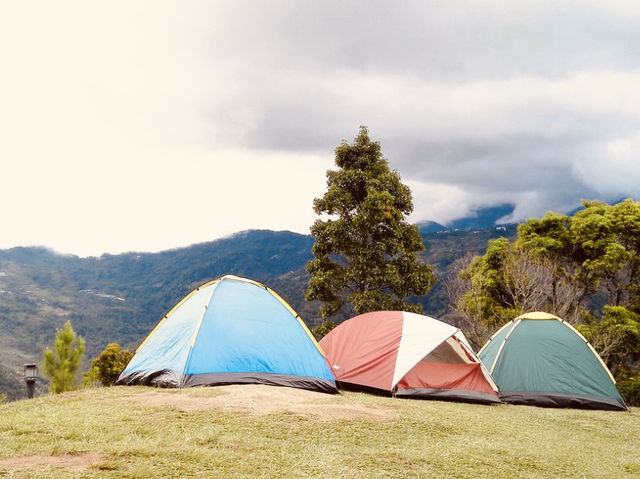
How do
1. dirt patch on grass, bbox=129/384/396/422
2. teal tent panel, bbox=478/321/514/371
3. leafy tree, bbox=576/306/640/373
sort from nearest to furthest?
dirt patch on grass, bbox=129/384/396/422 → teal tent panel, bbox=478/321/514/371 → leafy tree, bbox=576/306/640/373

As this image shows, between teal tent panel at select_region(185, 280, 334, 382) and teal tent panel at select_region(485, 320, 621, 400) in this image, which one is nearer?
teal tent panel at select_region(185, 280, 334, 382)

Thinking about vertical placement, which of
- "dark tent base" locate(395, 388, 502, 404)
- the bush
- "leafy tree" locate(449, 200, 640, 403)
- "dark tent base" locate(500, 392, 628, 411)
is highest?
"leafy tree" locate(449, 200, 640, 403)

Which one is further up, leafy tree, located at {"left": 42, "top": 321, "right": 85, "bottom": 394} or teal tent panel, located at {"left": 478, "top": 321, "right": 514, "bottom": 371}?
teal tent panel, located at {"left": 478, "top": 321, "right": 514, "bottom": 371}

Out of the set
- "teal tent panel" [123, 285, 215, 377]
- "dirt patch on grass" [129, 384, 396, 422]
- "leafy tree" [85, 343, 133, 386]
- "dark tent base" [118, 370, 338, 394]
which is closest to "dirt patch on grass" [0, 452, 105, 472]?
"dirt patch on grass" [129, 384, 396, 422]

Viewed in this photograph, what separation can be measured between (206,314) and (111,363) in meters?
29.8

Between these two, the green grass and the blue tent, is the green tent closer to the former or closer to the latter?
the green grass

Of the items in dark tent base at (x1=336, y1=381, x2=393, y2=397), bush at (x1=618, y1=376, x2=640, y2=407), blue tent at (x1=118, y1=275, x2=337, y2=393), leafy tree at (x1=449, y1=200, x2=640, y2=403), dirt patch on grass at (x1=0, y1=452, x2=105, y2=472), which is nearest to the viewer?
dirt patch on grass at (x1=0, y1=452, x2=105, y2=472)

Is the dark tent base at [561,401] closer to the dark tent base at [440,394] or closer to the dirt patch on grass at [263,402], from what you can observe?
the dark tent base at [440,394]

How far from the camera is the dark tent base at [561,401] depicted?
12.8 metres

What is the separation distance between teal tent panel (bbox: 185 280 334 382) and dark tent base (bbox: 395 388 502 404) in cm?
182

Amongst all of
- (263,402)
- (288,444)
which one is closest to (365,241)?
(263,402)

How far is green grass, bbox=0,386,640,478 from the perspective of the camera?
550 centimetres

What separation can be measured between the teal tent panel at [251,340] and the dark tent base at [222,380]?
4.6 inches

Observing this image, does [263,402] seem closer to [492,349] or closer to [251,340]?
[251,340]
